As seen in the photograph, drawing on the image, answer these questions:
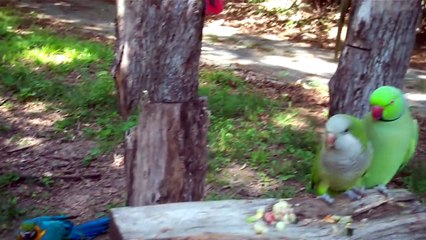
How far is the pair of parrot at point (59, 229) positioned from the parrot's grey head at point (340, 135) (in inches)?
58.9

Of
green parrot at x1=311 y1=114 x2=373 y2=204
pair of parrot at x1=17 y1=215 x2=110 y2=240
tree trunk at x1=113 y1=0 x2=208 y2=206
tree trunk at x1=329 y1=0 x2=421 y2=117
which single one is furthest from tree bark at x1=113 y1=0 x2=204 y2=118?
tree trunk at x1=329 y1=0 x2=421 y2=117

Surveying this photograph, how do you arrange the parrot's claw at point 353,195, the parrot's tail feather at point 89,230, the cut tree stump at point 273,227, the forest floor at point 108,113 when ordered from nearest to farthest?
the cut tree stump at point 273,227
the parrot's claw at point 353,195
the parrot's tail feather at point 89,230
the forest floor at point 108,113

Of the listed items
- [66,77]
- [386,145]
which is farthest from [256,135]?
[386,145]

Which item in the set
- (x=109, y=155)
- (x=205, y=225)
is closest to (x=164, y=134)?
(x=205, y=225)

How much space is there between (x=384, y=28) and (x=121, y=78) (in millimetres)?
2039

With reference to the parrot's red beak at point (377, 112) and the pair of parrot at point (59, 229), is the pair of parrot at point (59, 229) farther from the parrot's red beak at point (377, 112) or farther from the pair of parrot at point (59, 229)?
the parrot's red beak at point (377, 112)

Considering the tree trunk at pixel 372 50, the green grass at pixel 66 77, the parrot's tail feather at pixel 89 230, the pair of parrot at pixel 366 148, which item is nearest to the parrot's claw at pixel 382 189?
the pair of parrot at pixel 366 148

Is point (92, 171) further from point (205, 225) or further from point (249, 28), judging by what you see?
point (249, 28)

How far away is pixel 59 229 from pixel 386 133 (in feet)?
6.29

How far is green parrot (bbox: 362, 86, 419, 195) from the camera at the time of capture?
254 centimetres

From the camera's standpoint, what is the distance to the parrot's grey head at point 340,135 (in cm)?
235

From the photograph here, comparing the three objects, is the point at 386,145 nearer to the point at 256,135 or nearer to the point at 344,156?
the point at 344,156

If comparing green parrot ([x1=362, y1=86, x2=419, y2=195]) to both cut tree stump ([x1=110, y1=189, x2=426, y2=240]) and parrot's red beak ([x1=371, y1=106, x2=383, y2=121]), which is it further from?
cut tree stump ([x1=110, y1=189, x2=426, y2=240])

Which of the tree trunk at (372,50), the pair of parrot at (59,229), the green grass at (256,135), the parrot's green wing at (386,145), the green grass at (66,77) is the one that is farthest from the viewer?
the green grass at (66,77)
